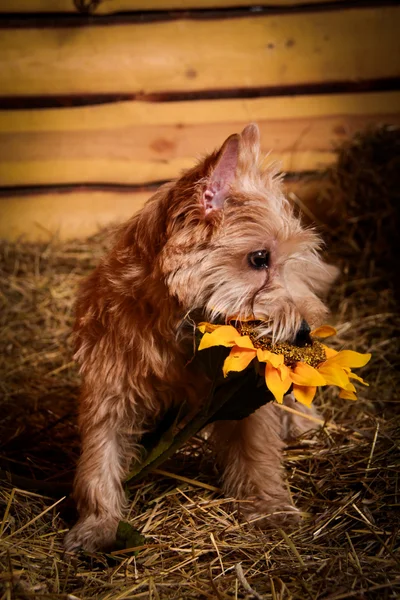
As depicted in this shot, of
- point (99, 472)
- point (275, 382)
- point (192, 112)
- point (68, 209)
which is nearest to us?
point (275, 382)

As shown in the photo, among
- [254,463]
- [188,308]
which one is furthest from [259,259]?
[254,463]

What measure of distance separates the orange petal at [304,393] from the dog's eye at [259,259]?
1.25ft

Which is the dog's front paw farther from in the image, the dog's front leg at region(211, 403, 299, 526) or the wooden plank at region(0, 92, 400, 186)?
the wooden plank at region(0, 92, 400, 186)

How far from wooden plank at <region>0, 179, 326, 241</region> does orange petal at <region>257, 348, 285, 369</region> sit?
246 centimetres

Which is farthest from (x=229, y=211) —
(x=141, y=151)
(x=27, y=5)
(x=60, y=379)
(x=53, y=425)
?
(x=27, y=5)

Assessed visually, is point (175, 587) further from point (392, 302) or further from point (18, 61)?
point (18, 61)

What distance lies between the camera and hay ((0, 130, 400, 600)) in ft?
6.49

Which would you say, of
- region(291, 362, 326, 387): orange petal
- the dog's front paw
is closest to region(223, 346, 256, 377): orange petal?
region(291, 362, 326, 387): orange petal

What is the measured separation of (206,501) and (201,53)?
2.63 metres

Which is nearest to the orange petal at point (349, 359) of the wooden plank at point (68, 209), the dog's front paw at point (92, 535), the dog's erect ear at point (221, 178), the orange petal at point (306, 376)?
the orange petal at point (306, 376)

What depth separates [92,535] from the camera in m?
2.24

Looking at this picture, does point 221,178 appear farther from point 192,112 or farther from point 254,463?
point 192,112

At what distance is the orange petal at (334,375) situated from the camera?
186cm

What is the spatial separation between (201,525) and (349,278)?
2.03m
